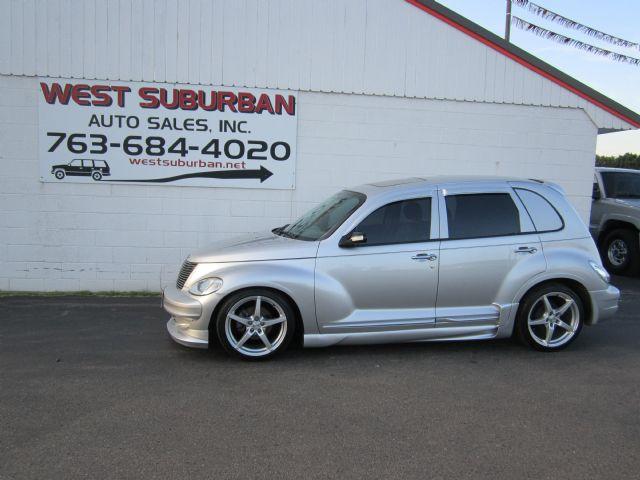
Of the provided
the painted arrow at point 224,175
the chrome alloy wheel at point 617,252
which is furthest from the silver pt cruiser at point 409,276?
the chrome alloy wheel at point 617,252

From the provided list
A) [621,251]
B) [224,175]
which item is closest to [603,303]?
[224,175]

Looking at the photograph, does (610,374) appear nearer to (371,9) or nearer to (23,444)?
(23,444)

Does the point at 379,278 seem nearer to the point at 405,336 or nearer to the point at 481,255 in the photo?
the point at 405,336

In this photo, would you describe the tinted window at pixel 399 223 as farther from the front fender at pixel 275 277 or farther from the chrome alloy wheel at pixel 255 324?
the chrome alloy wheel at pixel 255 324

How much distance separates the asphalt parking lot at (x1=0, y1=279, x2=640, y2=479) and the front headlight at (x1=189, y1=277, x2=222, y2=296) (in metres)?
0.66

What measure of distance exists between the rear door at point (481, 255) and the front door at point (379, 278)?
0.52ft

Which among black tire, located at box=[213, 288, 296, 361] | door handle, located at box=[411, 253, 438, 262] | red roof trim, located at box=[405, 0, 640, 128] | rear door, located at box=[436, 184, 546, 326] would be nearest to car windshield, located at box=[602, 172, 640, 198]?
red roof trim, located at box=[405, 0, 640, 128]

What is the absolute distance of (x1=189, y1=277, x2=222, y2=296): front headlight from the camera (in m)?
5.09

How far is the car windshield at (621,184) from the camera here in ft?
36.1

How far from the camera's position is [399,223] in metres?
5.46

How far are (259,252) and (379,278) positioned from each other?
113cm

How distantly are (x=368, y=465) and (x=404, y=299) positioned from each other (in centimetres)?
214

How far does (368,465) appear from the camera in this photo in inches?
133

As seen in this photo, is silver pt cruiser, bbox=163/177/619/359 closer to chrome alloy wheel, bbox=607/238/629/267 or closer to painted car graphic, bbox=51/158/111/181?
painted car graphic, bbox=51/158/111/181
